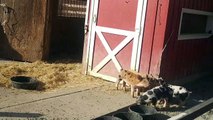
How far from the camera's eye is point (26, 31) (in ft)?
34.0

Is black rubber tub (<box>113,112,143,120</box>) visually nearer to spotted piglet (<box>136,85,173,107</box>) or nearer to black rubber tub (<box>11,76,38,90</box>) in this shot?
spotted piglet (<box>136,85,173,107</box>)

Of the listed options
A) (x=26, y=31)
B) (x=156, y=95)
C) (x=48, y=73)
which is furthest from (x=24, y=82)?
(x=156, y=95)

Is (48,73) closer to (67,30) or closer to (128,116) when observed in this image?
(67,30)

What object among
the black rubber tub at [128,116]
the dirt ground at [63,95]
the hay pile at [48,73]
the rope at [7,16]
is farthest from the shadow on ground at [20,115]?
the rope at [7,16]

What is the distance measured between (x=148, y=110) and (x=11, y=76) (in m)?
3.50

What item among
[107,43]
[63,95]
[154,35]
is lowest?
[63,95]

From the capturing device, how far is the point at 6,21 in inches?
410

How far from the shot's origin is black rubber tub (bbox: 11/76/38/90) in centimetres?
784

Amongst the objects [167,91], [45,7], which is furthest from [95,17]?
[167,91]

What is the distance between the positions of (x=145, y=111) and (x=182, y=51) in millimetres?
2950

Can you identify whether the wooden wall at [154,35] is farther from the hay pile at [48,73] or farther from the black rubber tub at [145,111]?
the black rubber tub at [145,111]

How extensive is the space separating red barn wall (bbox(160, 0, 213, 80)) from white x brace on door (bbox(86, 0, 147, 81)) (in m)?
0.59

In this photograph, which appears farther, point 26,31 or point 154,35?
point 26,31

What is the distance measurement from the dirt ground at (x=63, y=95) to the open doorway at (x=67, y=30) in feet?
5.07
